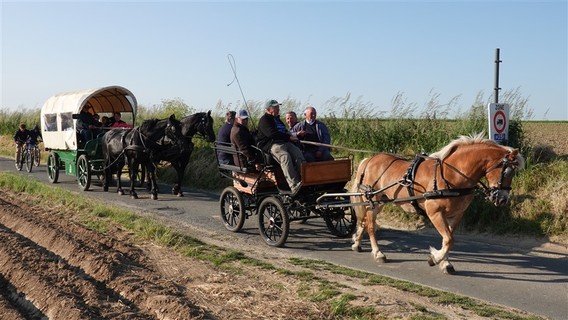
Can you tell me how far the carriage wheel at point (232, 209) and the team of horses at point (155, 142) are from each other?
3721 mm

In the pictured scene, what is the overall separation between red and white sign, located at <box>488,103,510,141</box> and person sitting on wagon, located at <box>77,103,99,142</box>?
1056 centimetres

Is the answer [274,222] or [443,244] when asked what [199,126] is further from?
[443,244]

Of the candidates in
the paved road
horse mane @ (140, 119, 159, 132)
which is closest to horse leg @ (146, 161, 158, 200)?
horse mane @ (140, 119, 159, 132)

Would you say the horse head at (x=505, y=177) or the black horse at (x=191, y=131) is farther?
the black horse at (x=191, y=131)

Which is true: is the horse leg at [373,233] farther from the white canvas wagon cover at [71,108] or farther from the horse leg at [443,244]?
the white canvas wagon cover at [71,108]

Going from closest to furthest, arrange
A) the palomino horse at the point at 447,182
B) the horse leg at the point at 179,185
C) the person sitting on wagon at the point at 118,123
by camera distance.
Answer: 1. the palomino horse at the point at 447,182
2. the horse leg at the point at 179,185
3. the person sitting on wagon at the point at 118,123

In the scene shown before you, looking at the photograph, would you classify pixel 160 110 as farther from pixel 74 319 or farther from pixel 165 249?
pixel 74 319

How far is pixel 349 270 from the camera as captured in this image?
7.62 metres

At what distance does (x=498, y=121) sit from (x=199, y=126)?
696 centimetres

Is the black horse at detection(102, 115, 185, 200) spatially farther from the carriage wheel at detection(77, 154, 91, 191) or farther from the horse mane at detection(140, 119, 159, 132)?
the carriage wheel at detection(77, 154, 91, 191)

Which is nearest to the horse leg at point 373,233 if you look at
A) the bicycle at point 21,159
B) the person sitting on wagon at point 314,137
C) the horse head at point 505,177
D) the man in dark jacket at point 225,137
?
the horse head at point 505,177

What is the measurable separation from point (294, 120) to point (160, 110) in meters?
15.3

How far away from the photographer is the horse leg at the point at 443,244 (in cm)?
730

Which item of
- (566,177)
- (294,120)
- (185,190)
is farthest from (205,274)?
(185,190)
